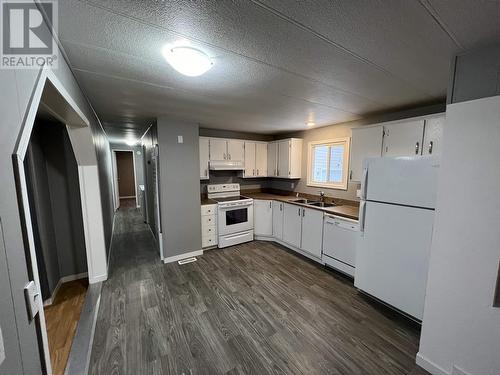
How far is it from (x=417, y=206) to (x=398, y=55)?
131 cm

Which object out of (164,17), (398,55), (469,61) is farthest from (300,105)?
(164,17)

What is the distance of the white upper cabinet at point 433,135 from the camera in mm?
2092

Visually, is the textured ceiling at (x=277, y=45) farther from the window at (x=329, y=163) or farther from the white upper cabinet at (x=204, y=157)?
the white upper cabinet at (x=204, y=157)

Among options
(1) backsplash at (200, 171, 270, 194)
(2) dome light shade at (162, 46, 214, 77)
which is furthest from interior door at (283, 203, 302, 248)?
(2) dome light shade at (162, 46, 214, 77)

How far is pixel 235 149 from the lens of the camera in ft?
13.6

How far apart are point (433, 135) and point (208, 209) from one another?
126 inches

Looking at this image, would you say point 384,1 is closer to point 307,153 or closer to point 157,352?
point 157,352

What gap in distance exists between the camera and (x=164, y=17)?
1.00m

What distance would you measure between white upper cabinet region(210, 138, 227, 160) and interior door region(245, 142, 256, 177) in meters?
0.52

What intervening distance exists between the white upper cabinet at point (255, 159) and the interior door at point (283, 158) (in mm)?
405

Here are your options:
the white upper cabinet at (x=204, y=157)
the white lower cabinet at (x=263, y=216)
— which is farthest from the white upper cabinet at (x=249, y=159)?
the white upper cabinet at (x=204, y=157)

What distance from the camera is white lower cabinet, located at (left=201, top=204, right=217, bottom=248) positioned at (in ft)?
11.8

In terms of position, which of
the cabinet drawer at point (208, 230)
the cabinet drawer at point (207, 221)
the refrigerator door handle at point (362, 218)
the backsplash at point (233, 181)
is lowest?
the cabinet drawer at point (208, 230)

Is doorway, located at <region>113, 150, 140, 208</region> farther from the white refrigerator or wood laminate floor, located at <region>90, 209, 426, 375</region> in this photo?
the white refrigerator
